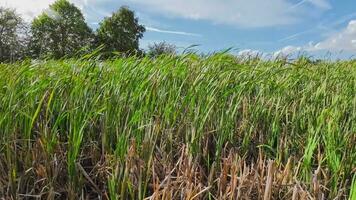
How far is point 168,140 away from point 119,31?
127 ft

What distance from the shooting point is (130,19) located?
1612 inches

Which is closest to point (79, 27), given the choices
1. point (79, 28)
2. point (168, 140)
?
point (79, 28)

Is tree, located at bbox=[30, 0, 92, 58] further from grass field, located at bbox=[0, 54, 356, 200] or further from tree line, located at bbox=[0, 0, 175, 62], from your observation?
grass field, located at bbox=[0, 54, 356, 200]

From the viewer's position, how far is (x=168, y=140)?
239 cm

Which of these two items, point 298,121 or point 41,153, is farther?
point 298,121

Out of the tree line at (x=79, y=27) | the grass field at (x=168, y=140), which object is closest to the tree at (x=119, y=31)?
the tree line at (x=79, y=27)

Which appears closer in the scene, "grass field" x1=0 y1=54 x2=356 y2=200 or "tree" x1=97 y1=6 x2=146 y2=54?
"grass field" x1=0 y1=54 x2=356 y2=200

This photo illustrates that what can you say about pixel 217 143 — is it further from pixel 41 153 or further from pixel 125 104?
pixel 41 153

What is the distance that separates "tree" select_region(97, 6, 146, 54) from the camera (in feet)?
131

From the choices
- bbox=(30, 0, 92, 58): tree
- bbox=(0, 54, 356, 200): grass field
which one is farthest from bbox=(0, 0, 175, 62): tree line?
bbox=(0, 54, 356, 200): grass field

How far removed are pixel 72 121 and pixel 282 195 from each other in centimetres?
114

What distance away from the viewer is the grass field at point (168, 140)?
2090mm

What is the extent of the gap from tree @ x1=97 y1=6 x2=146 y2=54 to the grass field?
37.2m

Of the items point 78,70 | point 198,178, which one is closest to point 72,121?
point 198,178
